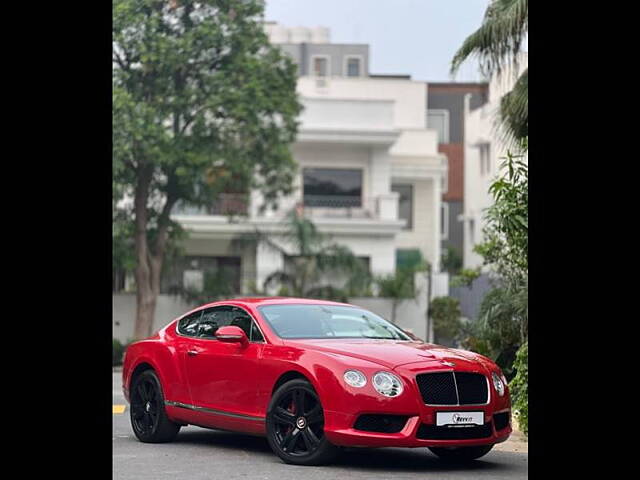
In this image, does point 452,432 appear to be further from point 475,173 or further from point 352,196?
point 475,173

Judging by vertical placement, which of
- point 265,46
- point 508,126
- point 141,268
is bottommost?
point 141,268

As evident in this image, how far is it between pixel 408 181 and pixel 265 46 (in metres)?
13.0

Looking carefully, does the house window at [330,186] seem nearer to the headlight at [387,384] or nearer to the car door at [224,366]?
the car door at [224,366]

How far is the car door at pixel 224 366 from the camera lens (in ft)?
38.9

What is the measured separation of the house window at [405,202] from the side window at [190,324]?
3383 cm

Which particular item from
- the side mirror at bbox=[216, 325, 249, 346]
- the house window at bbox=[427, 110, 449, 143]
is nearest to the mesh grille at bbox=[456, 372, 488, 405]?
the side mirror at bbox=[216, 325, 249, 346]

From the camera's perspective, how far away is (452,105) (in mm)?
55375

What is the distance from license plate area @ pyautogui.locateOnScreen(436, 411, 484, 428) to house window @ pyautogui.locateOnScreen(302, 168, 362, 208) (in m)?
31.0

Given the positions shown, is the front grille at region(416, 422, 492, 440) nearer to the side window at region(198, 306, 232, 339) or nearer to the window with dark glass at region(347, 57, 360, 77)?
the side window at region(198, 306, 232, 339)

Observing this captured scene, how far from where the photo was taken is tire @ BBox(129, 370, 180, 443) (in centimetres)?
1298

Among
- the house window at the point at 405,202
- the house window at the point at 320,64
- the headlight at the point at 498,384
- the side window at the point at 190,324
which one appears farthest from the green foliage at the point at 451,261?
the headlight at the point at 498,384
